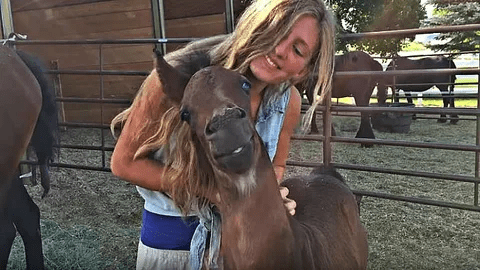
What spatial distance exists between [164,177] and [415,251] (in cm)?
230

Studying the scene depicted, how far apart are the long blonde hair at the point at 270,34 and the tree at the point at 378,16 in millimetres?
7647

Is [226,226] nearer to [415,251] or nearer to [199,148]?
[199,148]

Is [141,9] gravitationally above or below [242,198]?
above

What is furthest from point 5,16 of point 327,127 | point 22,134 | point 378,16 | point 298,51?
point 378,16

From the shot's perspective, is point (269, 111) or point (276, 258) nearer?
point (276, 258)

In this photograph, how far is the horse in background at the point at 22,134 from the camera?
2.68 meters

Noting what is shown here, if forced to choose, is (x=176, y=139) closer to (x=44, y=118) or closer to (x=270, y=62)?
(x=270, y=62)

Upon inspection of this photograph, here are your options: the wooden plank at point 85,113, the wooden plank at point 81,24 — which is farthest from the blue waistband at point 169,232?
the wooden plank at point 85,113

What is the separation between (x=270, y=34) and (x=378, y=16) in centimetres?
928

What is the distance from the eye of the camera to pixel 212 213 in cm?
127

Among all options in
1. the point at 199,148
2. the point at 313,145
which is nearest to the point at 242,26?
the point at 199,148

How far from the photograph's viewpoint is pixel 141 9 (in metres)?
5.80

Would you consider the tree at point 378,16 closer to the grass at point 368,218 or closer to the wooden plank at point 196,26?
the wooden plank at point 196,26

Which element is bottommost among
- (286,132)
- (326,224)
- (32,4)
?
(326,224)
